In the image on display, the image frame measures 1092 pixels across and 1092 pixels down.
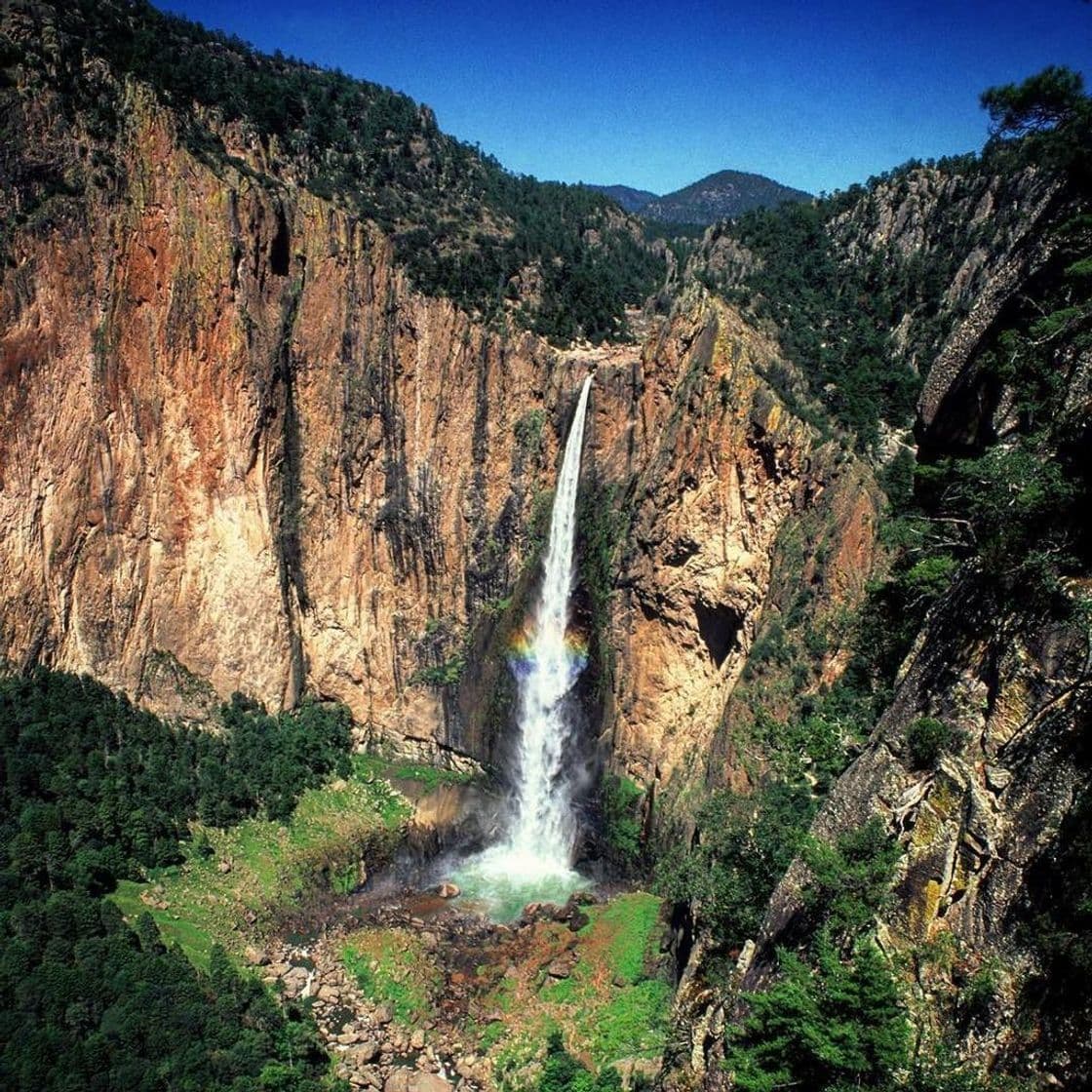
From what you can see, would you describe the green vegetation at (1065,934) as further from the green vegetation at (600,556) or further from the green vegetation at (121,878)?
the green vegetation at (600,556)

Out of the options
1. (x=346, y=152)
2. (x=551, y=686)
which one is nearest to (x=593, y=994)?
(x=551, y=686)

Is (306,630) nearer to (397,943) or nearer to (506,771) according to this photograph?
(506,771)

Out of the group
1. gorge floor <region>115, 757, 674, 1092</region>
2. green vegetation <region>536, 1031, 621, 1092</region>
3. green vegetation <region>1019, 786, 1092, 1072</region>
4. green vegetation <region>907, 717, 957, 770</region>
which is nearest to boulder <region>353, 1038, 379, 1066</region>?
gorge floor <region>115, 757, 674, 1092</region>

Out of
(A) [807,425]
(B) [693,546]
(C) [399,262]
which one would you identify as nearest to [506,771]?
(B) [693,546]

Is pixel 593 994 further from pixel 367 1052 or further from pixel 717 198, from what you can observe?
pixel 717 198

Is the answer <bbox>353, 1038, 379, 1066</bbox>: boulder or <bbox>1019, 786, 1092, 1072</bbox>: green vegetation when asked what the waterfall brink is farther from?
<bbox>1019, 786, 1092, 1072</bbox>: green vegetation
